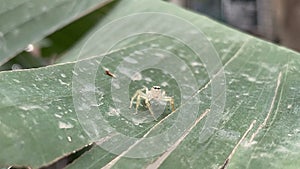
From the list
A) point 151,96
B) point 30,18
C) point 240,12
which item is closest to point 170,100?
point 151,96

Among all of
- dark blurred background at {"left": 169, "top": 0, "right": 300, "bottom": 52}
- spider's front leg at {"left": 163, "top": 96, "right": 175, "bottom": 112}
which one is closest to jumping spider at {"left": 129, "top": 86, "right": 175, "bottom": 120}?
spider's front leg at {"left": 163, "top": 96, "right": 175, "bottom": 112}

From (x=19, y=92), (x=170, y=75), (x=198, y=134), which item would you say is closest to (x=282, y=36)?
(x=170, y=75)

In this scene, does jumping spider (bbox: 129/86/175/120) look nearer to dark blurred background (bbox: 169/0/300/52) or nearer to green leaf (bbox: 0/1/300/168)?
green leaf (bbox: 0/1/300/168)

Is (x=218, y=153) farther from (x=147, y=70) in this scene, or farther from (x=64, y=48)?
(x=64, y=48)

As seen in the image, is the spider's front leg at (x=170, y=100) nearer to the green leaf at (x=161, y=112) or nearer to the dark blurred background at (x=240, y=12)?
the green leaf at (x=161, y=112)

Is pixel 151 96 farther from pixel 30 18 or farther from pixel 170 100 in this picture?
pixel 30 18

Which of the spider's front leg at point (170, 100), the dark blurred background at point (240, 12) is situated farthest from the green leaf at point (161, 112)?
the dark blurred background at point (240, 12)
